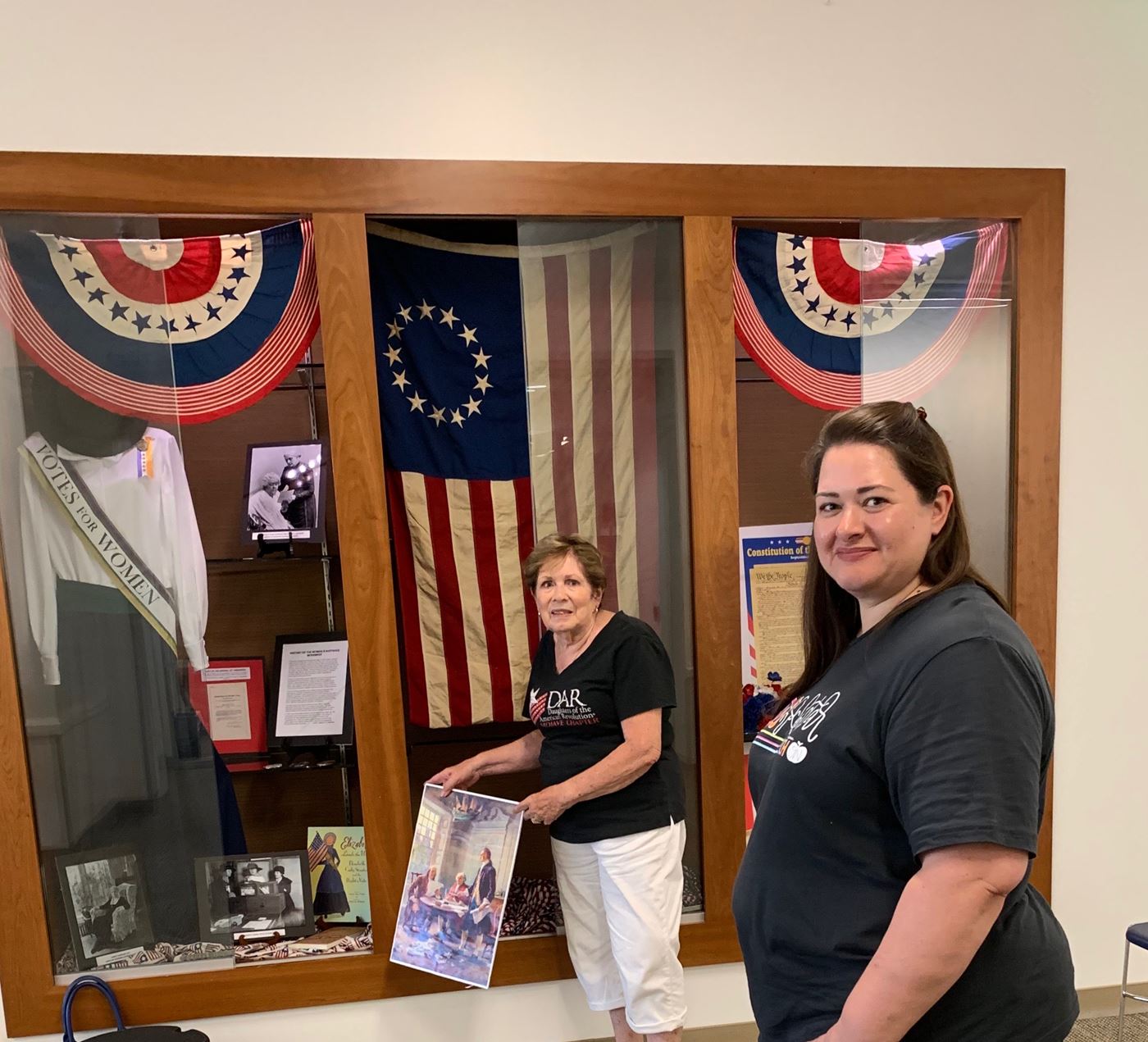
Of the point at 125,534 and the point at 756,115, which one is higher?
the point at 756,115

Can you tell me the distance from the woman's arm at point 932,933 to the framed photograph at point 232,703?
6.23ft

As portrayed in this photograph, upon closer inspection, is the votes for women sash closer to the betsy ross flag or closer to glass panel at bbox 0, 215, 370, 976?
glass panel at bbox 0, 215, 370, 976

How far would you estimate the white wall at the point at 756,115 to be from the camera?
2027mm

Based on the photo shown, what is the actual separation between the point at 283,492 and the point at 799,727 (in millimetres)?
1845

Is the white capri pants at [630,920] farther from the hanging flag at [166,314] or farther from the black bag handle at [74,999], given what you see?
the hanging flag at [166,314]

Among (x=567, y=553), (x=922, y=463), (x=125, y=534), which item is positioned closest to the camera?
(x=922, y=463)

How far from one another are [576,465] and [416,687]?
0.82m

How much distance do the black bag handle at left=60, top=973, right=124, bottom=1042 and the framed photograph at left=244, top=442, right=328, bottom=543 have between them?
1.24 meters

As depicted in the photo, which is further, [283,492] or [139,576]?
[283,492]

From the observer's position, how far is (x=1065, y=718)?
8.14 ft

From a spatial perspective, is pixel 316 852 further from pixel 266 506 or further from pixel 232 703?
pixel 266 506

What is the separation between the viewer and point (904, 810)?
991mm

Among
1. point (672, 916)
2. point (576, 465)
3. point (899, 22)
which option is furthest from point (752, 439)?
point (672, 916)

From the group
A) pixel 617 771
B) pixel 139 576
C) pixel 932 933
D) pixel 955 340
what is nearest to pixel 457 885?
pixel 617 771
